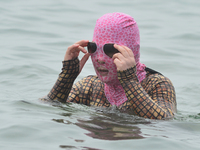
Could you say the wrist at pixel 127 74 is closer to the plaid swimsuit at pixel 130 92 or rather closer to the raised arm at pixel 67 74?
the plaid swimsuit at pixel 130 92

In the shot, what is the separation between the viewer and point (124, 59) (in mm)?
3975

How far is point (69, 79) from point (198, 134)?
152 cm

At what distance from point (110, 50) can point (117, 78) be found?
36cm

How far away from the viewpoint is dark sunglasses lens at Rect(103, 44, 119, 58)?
13.6 ft

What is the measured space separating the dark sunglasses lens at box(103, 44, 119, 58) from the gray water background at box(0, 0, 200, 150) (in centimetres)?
69

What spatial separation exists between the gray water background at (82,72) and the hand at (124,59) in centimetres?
59

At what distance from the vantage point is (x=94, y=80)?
480 centimetres

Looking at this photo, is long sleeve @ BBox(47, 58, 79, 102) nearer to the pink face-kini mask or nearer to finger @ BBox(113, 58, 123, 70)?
the pink face-kini mask

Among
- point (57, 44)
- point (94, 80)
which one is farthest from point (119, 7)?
point (94, 80)

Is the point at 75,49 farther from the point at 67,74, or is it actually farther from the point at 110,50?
the point at 110,50

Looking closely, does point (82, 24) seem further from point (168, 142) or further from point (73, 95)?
point (168, 142)

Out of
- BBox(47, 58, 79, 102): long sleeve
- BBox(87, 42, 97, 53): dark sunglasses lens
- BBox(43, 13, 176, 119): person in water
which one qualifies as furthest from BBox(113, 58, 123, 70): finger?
BBox(47, 58, 79, 102): long sleeve

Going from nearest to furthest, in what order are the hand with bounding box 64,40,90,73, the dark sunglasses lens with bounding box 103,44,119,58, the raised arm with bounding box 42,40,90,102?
1. the dark sunglasses lens with bounding box 103,44,119,58
2. the hand with bounding box 64,40,90,73
3. the raised arm with bounding box 42,40,90,102

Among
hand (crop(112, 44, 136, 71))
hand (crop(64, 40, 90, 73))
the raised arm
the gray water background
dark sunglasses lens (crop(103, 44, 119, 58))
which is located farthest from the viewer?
the raised arm
